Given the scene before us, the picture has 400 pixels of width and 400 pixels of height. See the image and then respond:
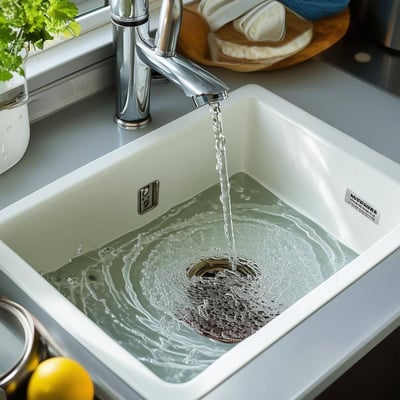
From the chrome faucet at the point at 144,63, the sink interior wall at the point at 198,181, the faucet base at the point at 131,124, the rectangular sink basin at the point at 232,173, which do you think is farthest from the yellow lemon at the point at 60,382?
the faucet base at the point at 131,124

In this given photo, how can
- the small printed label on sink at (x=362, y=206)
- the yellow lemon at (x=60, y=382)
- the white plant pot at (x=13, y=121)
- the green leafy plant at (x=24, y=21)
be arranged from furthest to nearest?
1. the small printed label on sink at (x=362, y=206)
2. the white plant pot at (x=13, y=121)
3. the green leafy plant at (x=24, y=21)
4. the yellow lemon at (x=60, y=382)

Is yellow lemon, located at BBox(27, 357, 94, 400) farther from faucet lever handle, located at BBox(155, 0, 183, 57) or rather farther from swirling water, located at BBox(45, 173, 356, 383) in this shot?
faucet lever handle, located at BBox(155, 0, 183, 57)

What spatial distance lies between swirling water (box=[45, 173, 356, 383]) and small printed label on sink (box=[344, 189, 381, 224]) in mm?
66

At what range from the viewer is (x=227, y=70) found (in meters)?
1.64

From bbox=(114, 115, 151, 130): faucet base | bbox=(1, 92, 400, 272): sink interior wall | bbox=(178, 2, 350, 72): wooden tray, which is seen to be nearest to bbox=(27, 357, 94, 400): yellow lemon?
bbox=(1, 92, 400, 272): sink interior wall

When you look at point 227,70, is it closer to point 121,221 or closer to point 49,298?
point 121,221

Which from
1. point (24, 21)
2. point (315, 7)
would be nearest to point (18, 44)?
point (24, 21)

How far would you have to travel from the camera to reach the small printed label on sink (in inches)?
57.0

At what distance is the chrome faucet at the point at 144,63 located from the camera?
50.1 inches

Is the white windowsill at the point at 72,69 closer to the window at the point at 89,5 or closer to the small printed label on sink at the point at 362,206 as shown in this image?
the window at the point at 89,5

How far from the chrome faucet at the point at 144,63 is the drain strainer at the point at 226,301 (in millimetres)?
266

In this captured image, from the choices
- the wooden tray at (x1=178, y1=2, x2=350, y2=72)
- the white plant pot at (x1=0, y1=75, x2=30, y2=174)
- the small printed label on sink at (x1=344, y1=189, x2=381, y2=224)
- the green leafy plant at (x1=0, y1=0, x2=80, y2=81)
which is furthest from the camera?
the wooden tray at (x1=178, y1=2, x2=350, y2=72)

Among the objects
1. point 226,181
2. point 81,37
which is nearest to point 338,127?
point 226,181

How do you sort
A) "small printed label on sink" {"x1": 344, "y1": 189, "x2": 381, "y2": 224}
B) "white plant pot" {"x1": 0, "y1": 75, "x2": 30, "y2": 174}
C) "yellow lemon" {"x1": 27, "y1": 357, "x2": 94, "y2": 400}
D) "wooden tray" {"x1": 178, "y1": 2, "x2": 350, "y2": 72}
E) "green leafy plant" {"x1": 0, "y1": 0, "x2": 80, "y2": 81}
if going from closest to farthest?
1. "yellow lemon" {"x1": 27, "y1": 357, "x2": 94, "y2": 400}
2. "green leafy plant" {"x1": 0, "y1": 0, "x2": 80, "y2": 81}
3. "white plant pot" {"x1": 0, "y1": 75, "x2": 30, "y2": 174}
4. "small printed label on sink" {"x1": 344, "y1": 189, "x2": 381, "y2": 224}
5. "wooden tray" {"x1": 178, "y1": 2, "x2": 350, "y2": 72}
